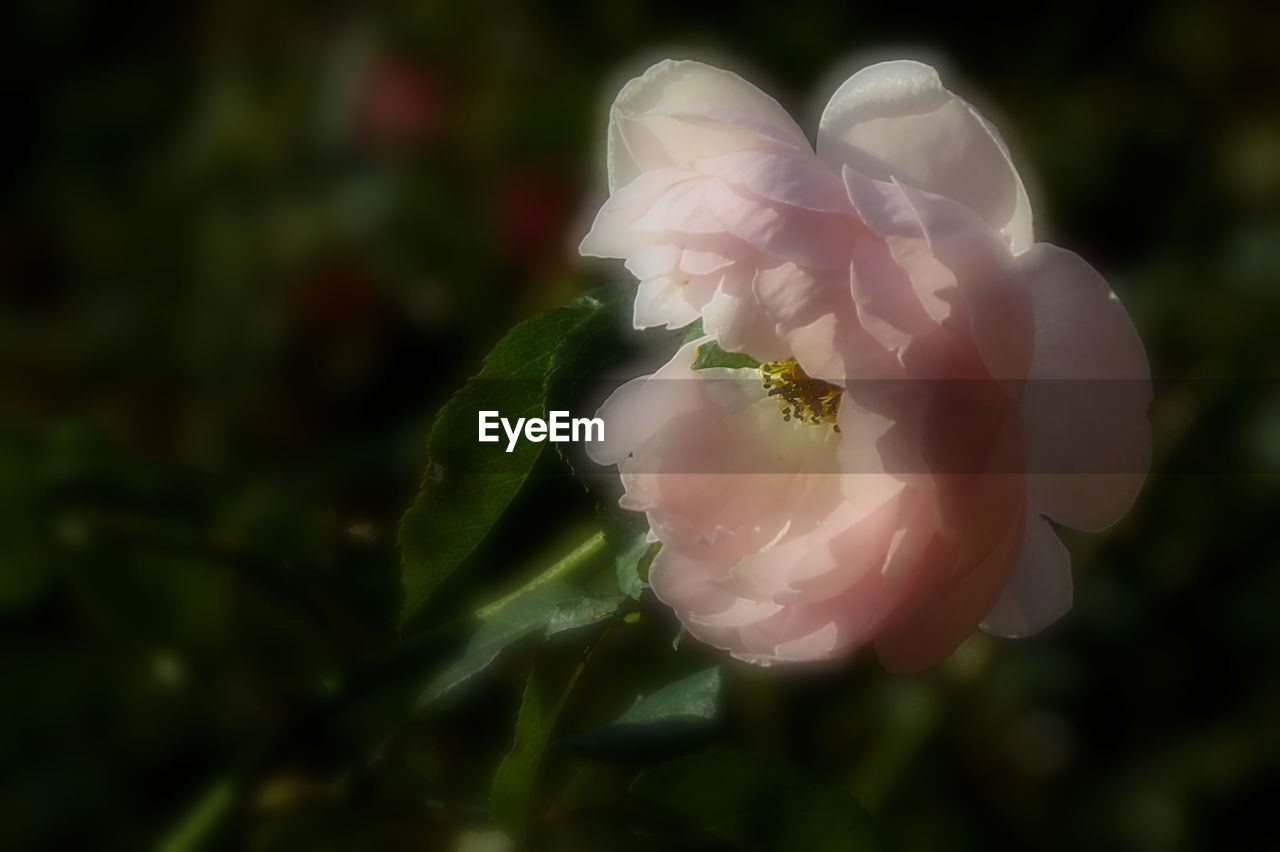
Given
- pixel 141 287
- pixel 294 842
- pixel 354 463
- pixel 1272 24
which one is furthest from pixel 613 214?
pixel 1272 24

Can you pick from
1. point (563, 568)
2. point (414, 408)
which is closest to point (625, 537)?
point (563, 568)

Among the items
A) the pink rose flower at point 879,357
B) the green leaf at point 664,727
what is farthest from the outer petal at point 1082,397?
the green leaf at point 664,727

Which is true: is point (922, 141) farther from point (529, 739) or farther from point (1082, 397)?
point (529, 739)

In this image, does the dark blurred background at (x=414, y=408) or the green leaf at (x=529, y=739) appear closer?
the green leaf at (x=529, y=739)

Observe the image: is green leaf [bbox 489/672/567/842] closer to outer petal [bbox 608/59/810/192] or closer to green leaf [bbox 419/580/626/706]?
green leaf [bbox 419/580/626/706]

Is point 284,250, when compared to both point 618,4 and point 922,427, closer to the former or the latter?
point 618,4

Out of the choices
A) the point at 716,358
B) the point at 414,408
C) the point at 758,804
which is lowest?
the point at 414,408

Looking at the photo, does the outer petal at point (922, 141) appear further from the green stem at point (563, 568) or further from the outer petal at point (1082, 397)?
the green stem at point (563, 568)
